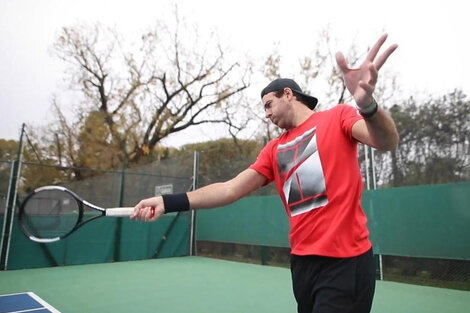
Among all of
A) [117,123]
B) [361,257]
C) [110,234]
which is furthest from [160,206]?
[117,123]

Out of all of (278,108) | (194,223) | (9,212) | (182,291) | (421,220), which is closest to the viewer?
(278,108)

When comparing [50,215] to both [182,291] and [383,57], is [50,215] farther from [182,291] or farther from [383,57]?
[383,57]

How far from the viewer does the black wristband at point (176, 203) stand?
64.9 inches

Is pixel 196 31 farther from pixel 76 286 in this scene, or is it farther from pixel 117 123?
pixel 76 286

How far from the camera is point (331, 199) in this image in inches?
58.4

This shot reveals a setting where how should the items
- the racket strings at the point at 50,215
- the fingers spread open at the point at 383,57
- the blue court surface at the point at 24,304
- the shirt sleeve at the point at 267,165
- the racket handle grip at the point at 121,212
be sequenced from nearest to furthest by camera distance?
the fingers spread open at the point at 383,57 → the racket handle grip at the point at 121,212 → the shirt sleeve at the point at 267,165 → the blue court surface at the point at 24,304 → the racket strings at the point at 50,215

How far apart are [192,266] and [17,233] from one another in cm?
343

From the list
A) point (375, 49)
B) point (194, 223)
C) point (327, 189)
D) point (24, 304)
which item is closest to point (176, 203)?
point (327, 189)

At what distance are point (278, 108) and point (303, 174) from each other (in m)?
0.40

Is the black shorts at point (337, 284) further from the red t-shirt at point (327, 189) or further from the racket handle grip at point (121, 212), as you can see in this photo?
the racket handle grip at point (121, 212)

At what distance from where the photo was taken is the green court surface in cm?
410

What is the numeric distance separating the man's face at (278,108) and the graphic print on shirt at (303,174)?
0.47 feet

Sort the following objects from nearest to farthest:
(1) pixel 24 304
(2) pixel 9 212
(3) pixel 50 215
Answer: (1) pixel 24 304 < (2) pixel 9 212 < (3) pixel 50 215

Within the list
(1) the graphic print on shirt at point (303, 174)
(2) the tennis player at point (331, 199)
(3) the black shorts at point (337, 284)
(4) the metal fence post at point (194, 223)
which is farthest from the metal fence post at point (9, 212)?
(3) the black shorts at point (337, 284)
